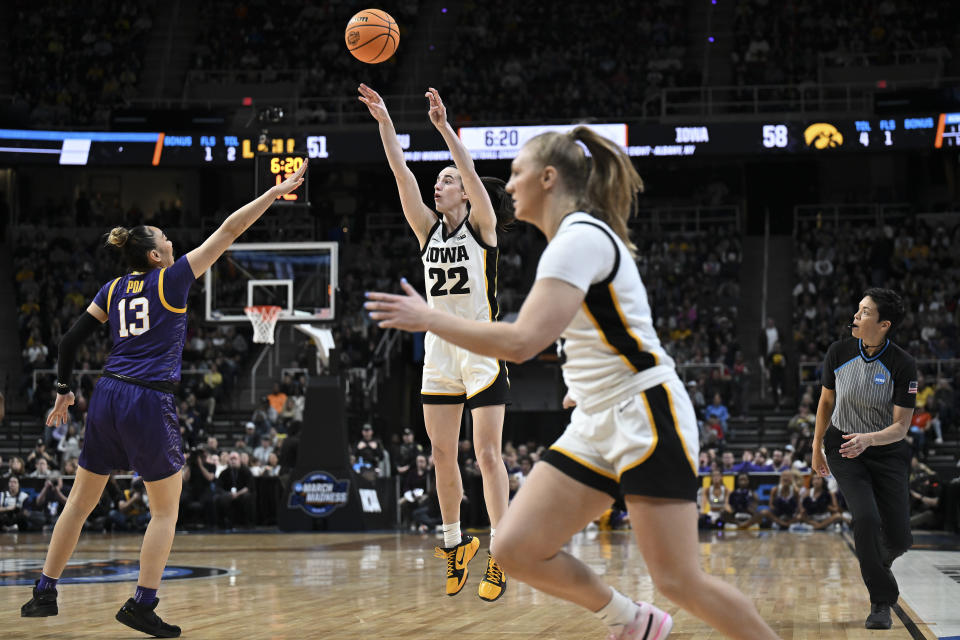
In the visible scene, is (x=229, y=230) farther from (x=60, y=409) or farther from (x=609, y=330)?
(x=609, y=330)

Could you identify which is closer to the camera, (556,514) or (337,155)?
(556,514)

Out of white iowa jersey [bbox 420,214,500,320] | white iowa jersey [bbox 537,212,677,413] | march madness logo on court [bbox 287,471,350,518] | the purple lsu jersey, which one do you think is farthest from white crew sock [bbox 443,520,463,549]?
march madness logo on court [bbox 287,471,350,518]

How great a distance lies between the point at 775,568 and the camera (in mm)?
10344

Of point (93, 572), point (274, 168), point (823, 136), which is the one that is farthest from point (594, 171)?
point (823, 136)

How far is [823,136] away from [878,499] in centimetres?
2016

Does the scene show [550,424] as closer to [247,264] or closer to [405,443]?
[405,443]

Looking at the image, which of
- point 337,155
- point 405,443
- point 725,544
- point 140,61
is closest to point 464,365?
point 725,544

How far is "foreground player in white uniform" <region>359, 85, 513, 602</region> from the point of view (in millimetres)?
6773

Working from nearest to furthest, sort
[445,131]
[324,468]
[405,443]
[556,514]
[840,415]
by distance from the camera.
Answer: [556,514] → [445,131] → [840,415] → [324,468] → [405,443]

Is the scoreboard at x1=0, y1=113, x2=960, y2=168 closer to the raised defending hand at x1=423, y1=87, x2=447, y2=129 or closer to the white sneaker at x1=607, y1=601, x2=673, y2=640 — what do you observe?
the raised defending hand at x1=423, y1=87, x2=447, y2=129

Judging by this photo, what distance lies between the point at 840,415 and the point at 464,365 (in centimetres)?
245

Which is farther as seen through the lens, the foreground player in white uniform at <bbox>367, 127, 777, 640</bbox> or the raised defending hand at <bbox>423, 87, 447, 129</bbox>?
the raised defending hand at <bbox>423, 87, 447, 129</bbox>

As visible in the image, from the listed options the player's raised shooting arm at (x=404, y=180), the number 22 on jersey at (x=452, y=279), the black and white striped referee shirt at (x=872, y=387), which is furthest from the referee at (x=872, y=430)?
the player's raised shooting arm at (x=404, y=180)

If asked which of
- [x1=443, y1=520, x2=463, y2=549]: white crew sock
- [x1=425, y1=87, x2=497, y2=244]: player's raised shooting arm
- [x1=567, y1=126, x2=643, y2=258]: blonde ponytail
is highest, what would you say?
[x1=425, y1=87, x2=497, y2=244]: player's raised shooting arm
